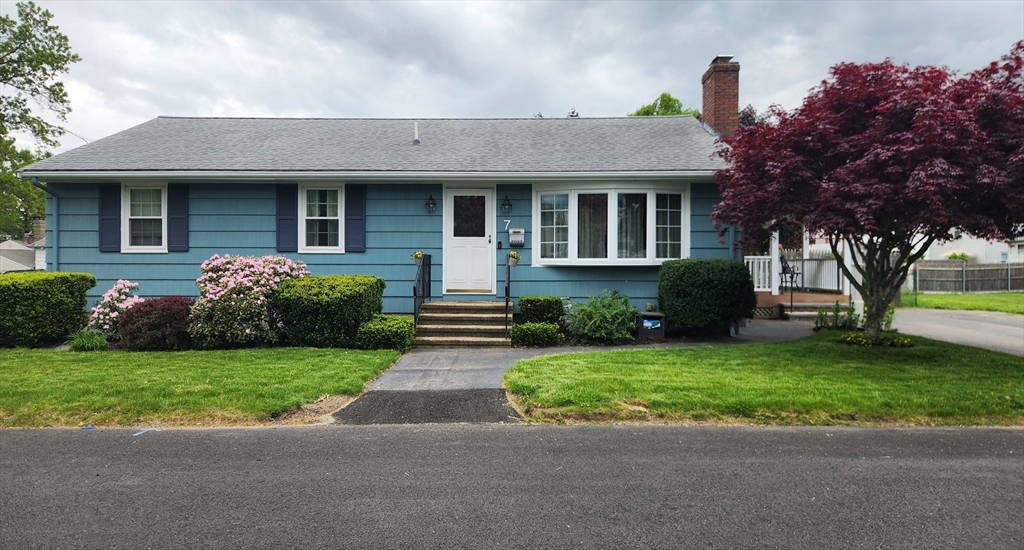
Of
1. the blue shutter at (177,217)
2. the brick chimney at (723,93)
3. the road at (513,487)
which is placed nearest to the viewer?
the road at (513,487)

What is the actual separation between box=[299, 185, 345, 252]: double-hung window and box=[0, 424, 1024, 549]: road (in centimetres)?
619

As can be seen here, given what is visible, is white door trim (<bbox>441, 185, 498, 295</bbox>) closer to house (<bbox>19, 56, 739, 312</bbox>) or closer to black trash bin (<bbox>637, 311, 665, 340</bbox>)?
house (<bbox>19, 56, 739, 312</bbox>)

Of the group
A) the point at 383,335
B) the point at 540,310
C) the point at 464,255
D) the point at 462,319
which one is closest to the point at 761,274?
the point at 540,310

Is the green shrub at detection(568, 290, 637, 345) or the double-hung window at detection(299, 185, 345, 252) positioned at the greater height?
the double-hung window at detection(299, 185, 345, 252)

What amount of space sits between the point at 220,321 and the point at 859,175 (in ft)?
31.1

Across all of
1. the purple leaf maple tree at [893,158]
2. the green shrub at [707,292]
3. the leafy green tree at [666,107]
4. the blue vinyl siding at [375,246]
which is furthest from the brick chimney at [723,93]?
the leafy green tree at [666,107]

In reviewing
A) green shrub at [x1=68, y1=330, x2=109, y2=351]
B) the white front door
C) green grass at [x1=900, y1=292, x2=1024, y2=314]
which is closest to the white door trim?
the white front door

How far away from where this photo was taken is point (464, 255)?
423 inches

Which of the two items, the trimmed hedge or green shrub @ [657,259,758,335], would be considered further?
the trimmed hedge

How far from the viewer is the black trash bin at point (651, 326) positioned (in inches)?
380

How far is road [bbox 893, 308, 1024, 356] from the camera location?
10039 mm

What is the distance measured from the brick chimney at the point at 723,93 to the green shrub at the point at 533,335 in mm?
6979

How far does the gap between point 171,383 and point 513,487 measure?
463cm

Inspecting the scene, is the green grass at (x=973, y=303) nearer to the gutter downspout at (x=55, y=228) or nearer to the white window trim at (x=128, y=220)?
the white window trim at (x=128, y=220)
